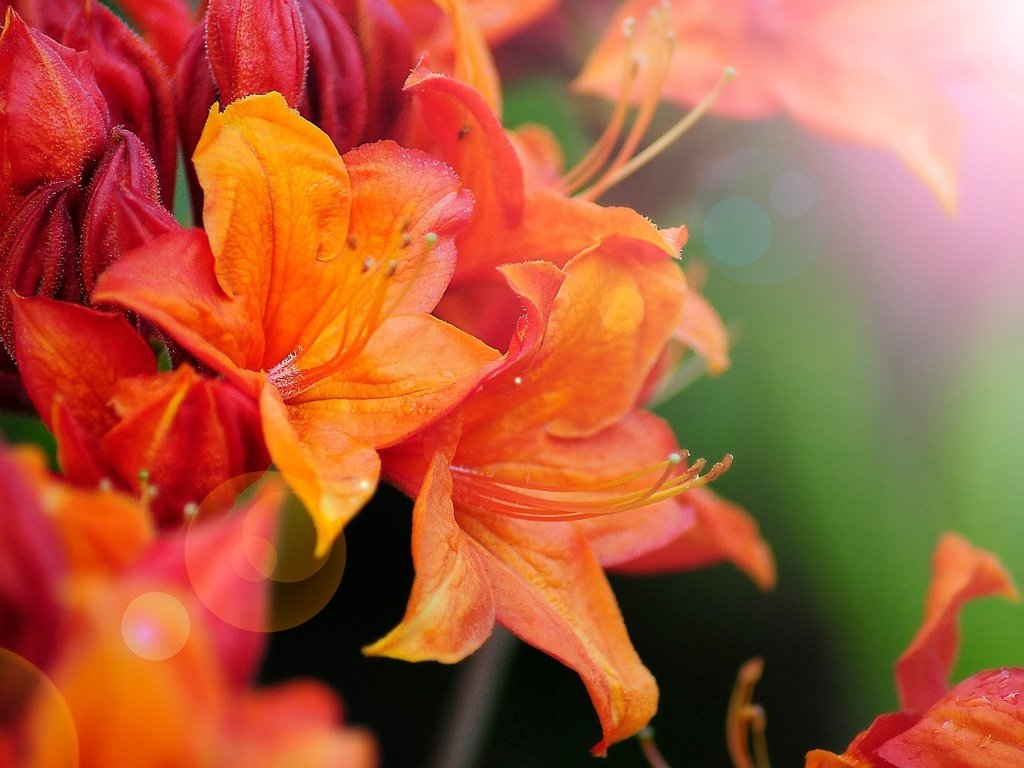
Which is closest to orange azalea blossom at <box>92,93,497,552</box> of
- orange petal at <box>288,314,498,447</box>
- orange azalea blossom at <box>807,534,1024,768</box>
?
orange petal at <box>288,314,498,447</box>

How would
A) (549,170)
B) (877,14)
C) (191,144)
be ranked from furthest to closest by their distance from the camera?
(877,14), (549,170), (191,144)

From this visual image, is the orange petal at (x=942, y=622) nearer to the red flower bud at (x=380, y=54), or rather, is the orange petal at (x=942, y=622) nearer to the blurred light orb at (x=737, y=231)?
the red flower bud at (x=380, y=54)

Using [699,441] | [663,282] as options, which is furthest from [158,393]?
[699,441]

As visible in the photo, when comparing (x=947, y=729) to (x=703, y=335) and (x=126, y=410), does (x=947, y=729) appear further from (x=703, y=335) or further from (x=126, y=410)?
(x=126, y=410)

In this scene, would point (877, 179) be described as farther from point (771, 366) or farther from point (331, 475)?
point (331, 475)

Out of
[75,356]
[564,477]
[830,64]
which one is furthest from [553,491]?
[830,64]

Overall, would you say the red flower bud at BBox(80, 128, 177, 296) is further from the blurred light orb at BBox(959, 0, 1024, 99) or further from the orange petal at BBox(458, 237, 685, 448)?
the blurred light orb at BBox(959, 0, 1024, 99)

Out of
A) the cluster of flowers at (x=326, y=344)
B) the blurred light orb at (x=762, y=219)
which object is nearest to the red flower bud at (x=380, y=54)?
the cluster of flowers at (x=326, y=344)
